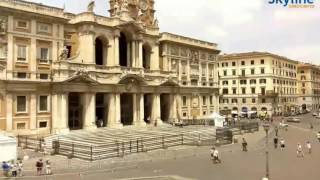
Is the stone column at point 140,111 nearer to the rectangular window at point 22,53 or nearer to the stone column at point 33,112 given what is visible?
the stone column at point 33,112

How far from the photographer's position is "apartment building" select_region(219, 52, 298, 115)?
10194 centimetres

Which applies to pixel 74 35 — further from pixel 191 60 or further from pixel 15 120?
pixel 191 60

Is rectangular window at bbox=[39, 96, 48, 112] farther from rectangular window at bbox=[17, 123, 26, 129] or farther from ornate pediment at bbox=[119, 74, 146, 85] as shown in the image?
ornate pediment at bbox=[119, 74, 146, 85]

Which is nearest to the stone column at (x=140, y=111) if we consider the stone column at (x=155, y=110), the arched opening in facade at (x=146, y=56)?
the stone column at (x=155, y=110)

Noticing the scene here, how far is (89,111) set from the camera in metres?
49.8

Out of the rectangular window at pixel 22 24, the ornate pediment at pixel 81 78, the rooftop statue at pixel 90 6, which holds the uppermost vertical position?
the rooftop statue at pixel 90 6

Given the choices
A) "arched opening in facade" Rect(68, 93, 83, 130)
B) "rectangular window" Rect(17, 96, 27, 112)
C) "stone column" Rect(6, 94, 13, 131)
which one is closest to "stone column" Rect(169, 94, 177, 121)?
"arched opening in facade" Rect(68, 93, 83, 130)

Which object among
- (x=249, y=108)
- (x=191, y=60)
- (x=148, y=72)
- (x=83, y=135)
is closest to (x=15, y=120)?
(x=83, y=135)

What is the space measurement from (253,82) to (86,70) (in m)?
64.5

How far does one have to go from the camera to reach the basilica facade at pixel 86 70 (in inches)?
1738

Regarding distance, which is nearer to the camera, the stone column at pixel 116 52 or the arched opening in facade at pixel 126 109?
the stone column at pixel 116 52

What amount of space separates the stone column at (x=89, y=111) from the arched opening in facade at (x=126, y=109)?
8266 millimetres

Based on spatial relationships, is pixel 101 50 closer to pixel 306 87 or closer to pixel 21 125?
pixel 21 125

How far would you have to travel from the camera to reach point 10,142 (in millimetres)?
29547
